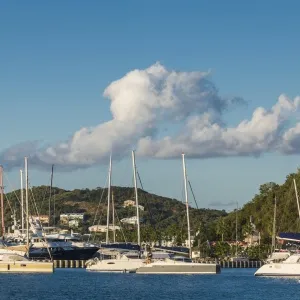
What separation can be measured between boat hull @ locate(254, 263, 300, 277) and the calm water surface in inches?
51.7

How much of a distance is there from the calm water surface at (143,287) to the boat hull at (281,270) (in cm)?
131

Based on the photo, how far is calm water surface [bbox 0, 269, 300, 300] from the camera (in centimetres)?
7956

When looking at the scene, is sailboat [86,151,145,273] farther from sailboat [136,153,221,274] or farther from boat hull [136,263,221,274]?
boat hull [136,263,221,274]

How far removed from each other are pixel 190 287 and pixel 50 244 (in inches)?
2512

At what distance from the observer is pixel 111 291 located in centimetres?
8525

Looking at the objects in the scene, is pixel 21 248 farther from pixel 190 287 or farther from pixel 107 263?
pixel 190 287

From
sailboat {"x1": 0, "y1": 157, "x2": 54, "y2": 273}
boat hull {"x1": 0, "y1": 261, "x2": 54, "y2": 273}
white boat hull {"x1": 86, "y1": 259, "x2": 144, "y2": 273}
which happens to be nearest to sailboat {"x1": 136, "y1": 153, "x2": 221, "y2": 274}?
white boat hull {"x1": 86, "y1": 259, "x2": 144, "y2": 273}

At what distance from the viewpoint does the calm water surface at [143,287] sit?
261 feet

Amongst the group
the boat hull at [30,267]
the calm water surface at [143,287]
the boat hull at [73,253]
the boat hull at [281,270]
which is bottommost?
the calm water surface at [143,287]

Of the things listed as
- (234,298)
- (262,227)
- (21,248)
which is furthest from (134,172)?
(262,227)

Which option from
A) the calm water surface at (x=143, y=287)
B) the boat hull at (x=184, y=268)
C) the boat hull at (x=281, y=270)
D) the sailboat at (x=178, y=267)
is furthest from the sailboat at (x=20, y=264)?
the boat hull at (x=281, y=270)

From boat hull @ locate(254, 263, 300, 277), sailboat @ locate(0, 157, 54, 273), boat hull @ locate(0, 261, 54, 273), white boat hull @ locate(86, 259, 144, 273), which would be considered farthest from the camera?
white boat hull @ locate(86, 259, 144, 273)

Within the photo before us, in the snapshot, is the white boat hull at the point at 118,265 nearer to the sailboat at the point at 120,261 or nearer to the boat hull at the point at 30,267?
the sailboat at the point at 120,261

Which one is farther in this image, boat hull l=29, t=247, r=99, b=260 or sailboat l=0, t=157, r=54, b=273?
boat hull l=29, t=247, r=99, b=260
